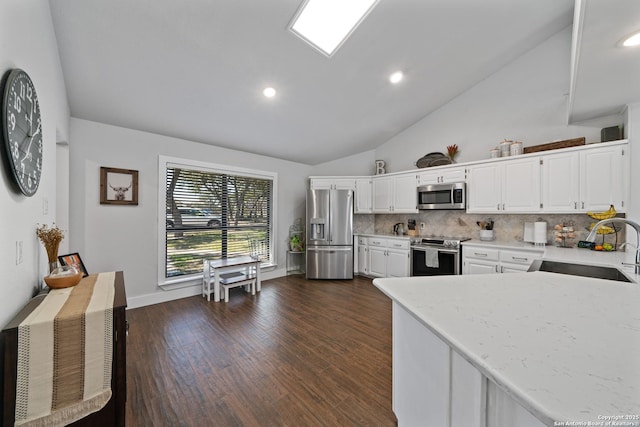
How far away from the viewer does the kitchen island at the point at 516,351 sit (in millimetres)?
458

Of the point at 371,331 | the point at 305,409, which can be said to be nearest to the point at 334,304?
the point at 371,331

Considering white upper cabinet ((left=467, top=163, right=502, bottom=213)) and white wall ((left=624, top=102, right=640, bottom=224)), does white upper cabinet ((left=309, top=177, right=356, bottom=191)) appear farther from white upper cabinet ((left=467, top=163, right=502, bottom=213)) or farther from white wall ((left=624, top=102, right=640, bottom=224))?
white wall ((left=624, top=102, right=640, bottom=224))

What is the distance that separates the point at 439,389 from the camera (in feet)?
3.06

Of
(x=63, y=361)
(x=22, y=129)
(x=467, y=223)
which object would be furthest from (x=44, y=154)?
(x=467, y=223)

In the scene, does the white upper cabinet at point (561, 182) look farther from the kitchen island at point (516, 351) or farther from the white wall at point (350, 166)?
the white wall at point (350, 166)

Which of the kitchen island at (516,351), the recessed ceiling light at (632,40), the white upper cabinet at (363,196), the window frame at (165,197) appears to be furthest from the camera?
the white upper cabinet at (363,196)

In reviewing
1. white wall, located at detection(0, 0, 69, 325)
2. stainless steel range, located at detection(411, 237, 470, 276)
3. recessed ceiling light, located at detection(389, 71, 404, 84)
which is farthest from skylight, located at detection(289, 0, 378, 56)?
stainless steel range, located at detection(411, 237, 470, 276)

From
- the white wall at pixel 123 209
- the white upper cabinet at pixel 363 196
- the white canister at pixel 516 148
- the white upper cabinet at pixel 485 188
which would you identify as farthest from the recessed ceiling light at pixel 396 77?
the white wall at pixel 123 209

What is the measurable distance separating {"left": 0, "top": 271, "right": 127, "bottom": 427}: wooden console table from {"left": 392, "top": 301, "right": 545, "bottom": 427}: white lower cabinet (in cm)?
151

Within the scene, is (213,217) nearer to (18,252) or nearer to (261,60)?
(261,60)

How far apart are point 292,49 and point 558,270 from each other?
3.24 meters

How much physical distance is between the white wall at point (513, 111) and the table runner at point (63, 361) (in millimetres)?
4758

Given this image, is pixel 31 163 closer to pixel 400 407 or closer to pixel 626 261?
pixel 400 407

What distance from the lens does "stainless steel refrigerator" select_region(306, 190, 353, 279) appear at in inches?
180
